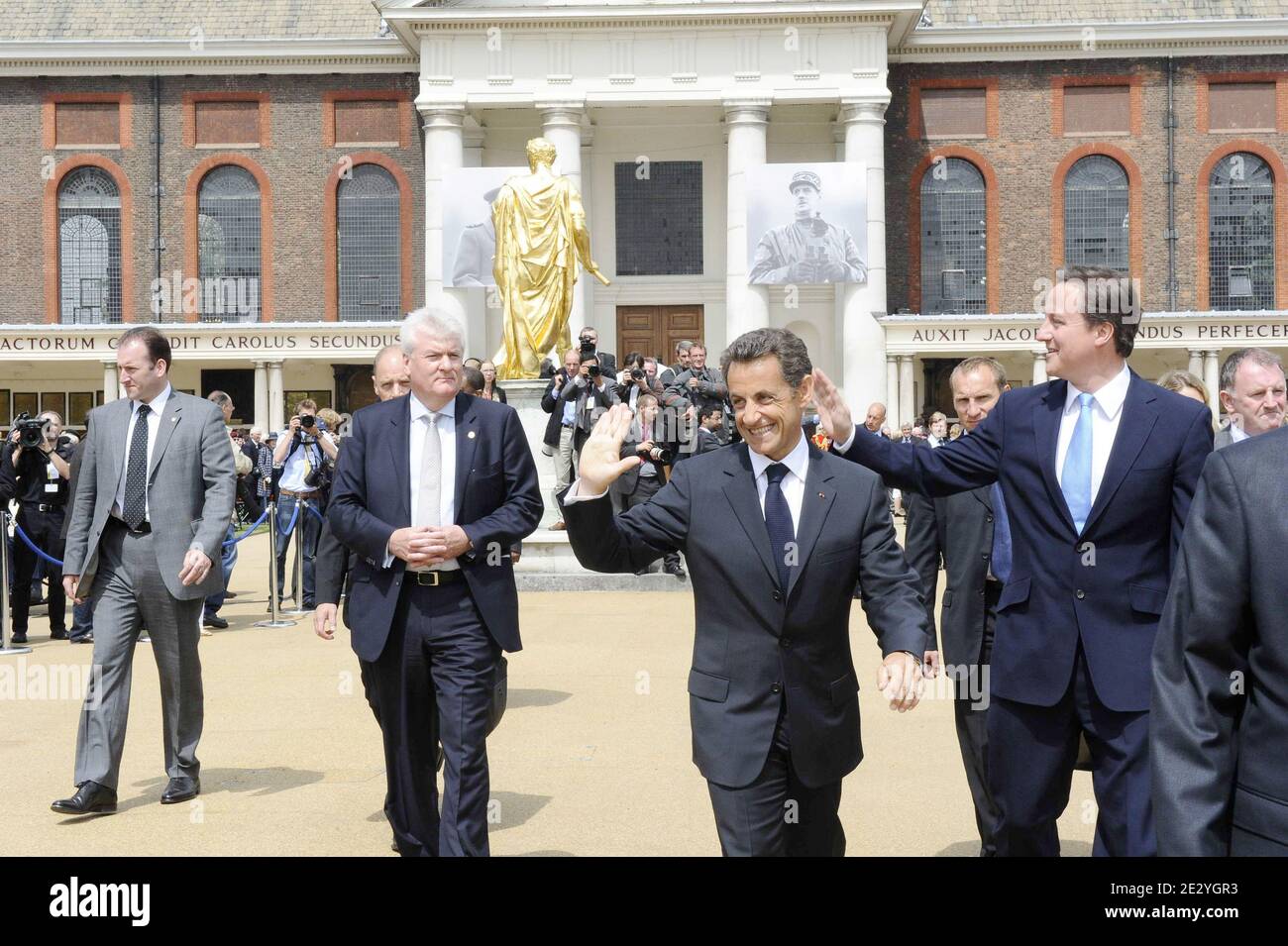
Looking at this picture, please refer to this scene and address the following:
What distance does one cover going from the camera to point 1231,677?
2748mm

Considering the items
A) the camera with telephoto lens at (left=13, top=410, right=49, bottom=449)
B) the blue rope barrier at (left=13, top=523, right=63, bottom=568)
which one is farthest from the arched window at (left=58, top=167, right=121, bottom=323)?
the blue rope barrier at (left=13, top=523, right=63, bottom=568)

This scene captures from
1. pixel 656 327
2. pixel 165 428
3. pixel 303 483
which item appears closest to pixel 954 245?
pixel 656 327

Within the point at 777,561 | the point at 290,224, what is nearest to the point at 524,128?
the point at 290,224

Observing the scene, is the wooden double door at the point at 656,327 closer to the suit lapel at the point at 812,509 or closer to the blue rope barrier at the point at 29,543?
the blue rope barrier at the point at 29,543

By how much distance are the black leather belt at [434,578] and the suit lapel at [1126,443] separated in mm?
2393

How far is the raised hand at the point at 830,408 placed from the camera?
4410 millimetres

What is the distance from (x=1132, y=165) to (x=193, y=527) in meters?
40.4

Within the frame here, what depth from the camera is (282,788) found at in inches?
294

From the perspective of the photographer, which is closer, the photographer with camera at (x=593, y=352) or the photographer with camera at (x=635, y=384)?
the photographer with camera at (x=593, y=352)

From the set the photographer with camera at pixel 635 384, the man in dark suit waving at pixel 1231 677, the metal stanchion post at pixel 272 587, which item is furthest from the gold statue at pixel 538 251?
the man in dark suit waving at pixel 1231 677

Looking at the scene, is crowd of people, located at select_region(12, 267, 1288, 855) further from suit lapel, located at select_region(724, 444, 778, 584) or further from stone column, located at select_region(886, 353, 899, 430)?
stone column, located at select_region(886, 353, 899, 430)

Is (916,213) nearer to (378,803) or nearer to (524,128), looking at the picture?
(524,128)

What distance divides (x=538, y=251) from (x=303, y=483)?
4.02m

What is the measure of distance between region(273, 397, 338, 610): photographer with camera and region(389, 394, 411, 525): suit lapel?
9895mm
